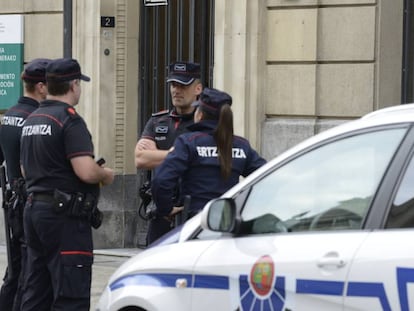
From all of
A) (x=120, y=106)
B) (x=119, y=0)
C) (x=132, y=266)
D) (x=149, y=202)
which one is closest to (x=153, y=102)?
(x=120, y=106)

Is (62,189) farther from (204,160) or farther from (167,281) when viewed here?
(167,281)

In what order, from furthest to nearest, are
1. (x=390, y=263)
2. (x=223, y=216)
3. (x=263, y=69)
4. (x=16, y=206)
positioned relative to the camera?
(x=263, y=69) < (x=16, y=206) < (x=223, y=216) < (x=390, y=263)

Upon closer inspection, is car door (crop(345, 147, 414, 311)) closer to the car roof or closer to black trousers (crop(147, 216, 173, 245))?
the car roof

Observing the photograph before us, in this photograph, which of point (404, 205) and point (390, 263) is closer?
point (390, 263)

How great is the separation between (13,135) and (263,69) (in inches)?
177

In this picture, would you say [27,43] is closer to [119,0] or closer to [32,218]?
[119,0]

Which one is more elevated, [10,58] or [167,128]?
[10,58]

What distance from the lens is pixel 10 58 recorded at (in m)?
14.5

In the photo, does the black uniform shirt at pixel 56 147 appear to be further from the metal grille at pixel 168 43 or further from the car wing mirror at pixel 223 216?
the metal grille at pixel 168 43

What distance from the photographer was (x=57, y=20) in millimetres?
14031

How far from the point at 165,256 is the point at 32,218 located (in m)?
1.83

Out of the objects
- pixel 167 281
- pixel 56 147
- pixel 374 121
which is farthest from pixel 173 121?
pixel 374 121

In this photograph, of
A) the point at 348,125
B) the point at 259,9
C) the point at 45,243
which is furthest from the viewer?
the point at 259,9

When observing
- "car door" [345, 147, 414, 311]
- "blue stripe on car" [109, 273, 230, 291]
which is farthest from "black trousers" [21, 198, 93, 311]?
"car door" [345, 147, 414, 311]
